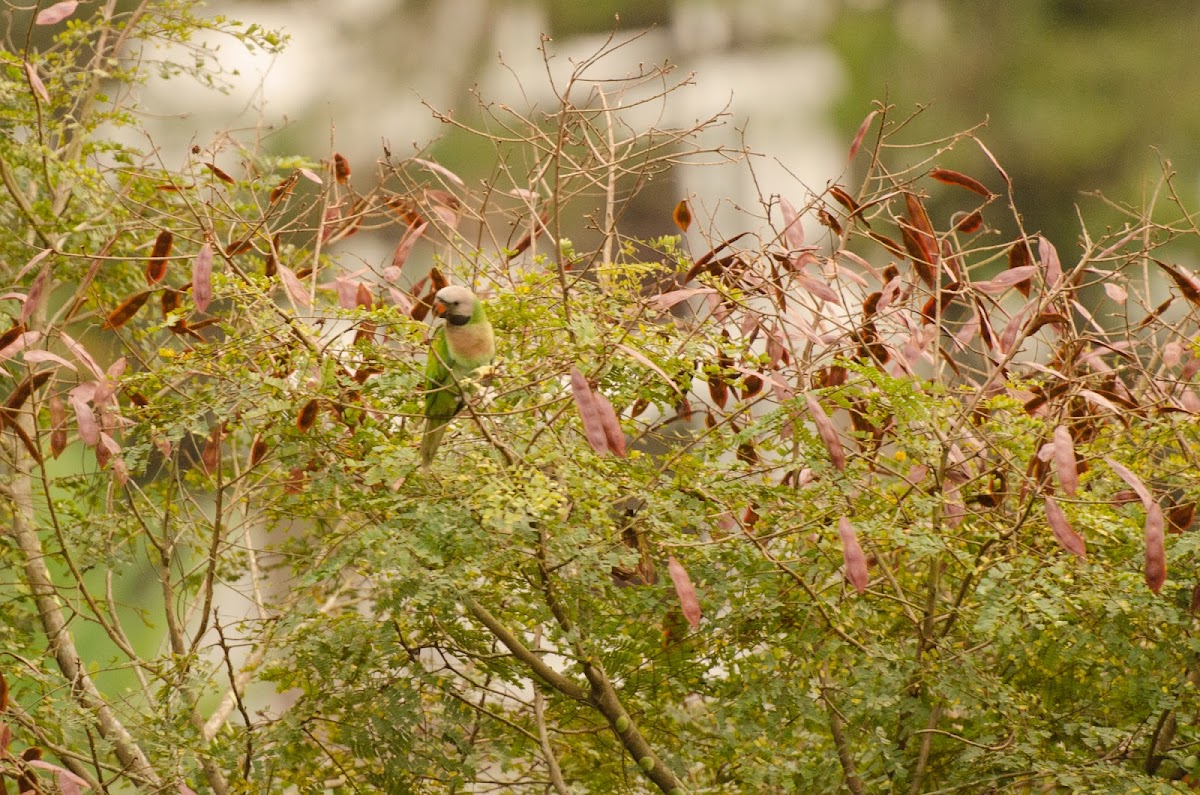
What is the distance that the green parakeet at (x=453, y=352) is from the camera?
6.20ft

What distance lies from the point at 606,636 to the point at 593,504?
0.95 feet

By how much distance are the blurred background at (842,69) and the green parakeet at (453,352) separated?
3583mm

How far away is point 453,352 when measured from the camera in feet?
6.23

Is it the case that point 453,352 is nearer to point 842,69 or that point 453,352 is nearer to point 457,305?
point 457,305

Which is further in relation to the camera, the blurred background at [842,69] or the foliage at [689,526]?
the blurred background at [842,69]

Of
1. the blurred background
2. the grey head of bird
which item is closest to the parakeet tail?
the grey head of bird

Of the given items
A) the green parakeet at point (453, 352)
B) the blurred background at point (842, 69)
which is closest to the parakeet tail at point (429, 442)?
the green parakeet at point (453, 352)

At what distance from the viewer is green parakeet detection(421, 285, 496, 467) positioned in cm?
189

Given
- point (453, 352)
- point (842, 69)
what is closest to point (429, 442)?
point (453, 352)

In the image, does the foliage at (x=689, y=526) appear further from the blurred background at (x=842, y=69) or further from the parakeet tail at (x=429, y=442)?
the blurred background at (x=842, y=69)

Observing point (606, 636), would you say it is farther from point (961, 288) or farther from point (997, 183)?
point (997, 183)

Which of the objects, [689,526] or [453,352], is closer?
[453,352]

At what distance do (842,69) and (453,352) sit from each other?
190 inches

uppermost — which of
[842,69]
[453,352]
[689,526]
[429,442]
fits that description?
[842,69]
